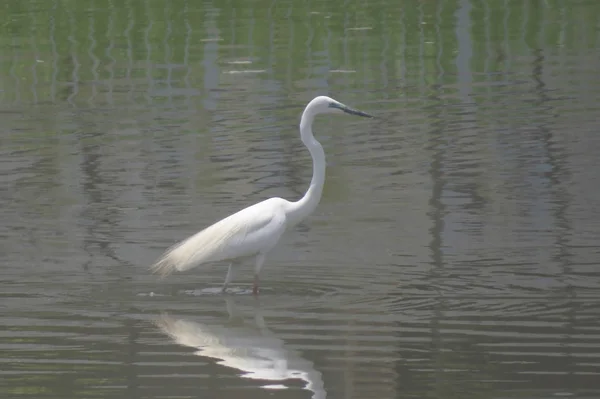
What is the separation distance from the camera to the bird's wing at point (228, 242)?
10.6 metres

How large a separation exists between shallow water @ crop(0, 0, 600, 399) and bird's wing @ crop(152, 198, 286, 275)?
0.73 feet

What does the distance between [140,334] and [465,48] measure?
13.0 m

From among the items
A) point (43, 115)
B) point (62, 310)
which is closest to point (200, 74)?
point (43, 115)

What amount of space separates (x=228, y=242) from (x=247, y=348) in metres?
1.91

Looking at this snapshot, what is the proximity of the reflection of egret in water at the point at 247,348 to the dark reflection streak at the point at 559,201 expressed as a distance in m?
1.42

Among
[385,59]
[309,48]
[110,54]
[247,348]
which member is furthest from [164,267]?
[110,54]

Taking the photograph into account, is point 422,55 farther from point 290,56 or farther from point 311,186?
point 311,186

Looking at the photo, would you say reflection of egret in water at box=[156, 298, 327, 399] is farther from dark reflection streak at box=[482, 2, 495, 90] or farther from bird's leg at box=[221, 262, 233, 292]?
dark reflection streak at box=[482, 2, 495, 90]

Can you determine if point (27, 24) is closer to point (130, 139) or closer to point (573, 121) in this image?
point (130, 139)

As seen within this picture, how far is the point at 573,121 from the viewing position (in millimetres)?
16250

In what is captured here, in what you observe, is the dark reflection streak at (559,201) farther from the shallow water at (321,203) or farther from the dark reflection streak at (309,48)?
the dark reflection streak at (309,48)

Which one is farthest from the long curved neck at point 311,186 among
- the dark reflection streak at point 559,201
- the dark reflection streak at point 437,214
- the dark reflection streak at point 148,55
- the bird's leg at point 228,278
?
the dark reflection streak at point 148,55

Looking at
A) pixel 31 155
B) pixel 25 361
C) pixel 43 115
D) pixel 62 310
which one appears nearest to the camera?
pixel 25 361

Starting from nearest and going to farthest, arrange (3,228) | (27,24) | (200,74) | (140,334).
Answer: (140,334) → (3,228) → (200,74) → (27,24)
